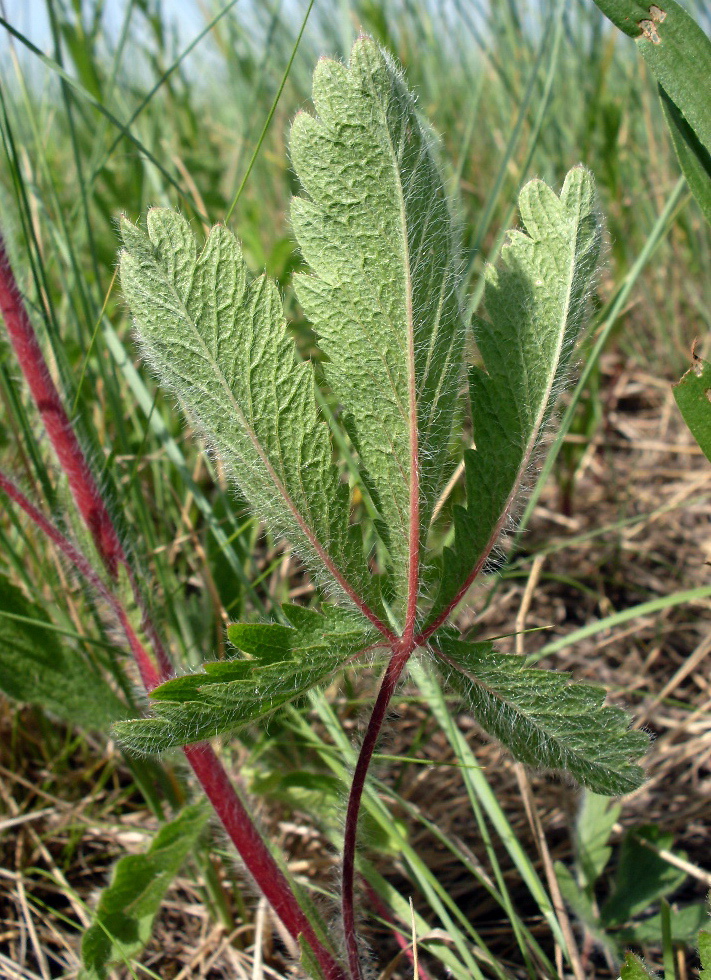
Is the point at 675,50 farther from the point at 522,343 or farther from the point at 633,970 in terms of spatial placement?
the point at 633,970

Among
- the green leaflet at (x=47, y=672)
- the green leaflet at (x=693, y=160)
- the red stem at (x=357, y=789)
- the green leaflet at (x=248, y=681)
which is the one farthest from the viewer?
the green leaflet at (x=47, y=672)

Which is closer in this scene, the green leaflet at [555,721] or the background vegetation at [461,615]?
the green leaflet at [555,721]

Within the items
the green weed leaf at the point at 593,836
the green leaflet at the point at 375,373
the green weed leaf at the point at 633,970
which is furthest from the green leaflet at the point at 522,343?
the green weed leaf at the point at 593,836

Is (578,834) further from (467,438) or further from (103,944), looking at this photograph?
(467,438)

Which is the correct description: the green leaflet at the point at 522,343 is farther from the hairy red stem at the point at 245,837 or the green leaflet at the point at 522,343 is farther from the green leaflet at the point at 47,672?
the green leaflet at the point at 47,672

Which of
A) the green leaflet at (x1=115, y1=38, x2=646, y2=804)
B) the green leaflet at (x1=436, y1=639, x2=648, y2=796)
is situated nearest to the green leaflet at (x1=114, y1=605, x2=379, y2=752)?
the green leaflet at (x1=115, y1=38, x2=646, y2=804)

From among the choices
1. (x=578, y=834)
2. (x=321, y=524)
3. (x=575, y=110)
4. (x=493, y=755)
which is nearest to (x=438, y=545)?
(x=493, y=755)

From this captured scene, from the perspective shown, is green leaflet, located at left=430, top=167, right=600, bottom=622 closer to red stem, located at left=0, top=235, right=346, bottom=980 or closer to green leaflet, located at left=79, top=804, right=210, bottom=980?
red stem, located at left=0, top=235, right=346, bottom=980
